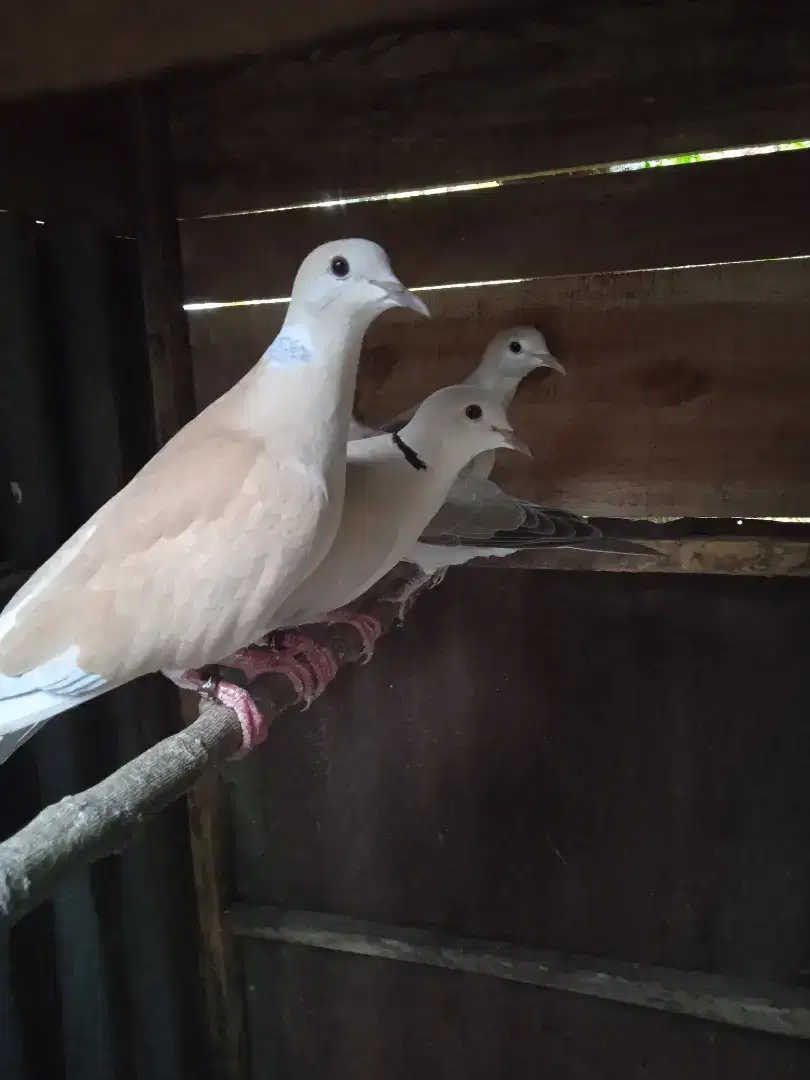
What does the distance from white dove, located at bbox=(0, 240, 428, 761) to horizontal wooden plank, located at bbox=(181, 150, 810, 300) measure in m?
0.46

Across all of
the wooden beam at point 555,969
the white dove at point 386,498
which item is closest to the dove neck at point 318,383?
the white dove at point 386,498

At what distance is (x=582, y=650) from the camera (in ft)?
3.90

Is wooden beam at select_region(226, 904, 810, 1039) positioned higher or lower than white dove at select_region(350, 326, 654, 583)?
lower

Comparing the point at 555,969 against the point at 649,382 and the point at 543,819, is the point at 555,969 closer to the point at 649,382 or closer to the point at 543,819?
the point at 543,819

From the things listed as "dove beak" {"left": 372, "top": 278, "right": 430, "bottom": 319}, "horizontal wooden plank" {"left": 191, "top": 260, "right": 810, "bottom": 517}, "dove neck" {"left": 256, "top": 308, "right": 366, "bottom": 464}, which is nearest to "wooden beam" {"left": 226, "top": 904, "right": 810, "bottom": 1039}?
"horizontal wooden plank" {"left": 191, "top": 260, "right": 810, "bottom": 517}

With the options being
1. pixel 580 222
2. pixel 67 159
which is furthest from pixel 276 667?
pixel 67 159

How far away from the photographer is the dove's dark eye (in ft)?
2.22

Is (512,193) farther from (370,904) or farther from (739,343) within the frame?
(370,904)

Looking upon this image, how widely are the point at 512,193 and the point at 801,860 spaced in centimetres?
101

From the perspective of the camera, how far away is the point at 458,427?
2.93 feet

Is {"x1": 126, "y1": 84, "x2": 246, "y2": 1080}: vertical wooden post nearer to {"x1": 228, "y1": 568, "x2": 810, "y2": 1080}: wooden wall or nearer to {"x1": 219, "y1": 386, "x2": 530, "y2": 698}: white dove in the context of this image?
{"x1": 228, "y1": 568, "x2": 810, "y2": 1080}: wooden wall

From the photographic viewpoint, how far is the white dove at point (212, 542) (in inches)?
25.6

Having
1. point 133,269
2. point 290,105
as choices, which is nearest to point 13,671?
point 133,269

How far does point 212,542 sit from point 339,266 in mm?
257
